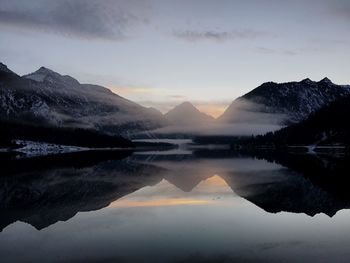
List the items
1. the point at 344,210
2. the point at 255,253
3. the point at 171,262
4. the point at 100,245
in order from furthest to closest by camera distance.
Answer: the point at 344,210
the point at 100,245
the point at 255,253
the point at 171,262

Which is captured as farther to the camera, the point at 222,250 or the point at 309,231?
the point at 309,231

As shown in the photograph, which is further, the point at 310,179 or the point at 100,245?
the point at 310,179

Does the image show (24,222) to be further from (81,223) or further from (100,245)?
(100,245)

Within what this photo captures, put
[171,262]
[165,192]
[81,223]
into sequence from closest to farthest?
[171,262] < [81,223] < [165,192]

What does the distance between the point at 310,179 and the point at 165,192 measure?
106ft

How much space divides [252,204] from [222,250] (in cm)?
2265

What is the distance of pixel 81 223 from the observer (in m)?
41.0

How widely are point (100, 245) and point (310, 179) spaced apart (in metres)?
60.8

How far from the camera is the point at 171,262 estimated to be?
27406mm

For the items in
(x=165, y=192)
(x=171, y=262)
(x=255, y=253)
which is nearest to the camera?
(x=171, y=262)

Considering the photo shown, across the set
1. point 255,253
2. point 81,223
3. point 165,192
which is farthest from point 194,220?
point 165,192

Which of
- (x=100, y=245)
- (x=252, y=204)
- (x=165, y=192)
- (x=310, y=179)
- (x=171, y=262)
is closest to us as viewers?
(x=171, y=262)

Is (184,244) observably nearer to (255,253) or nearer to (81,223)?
(255,253)

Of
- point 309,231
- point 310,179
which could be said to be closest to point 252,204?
point 309,231
